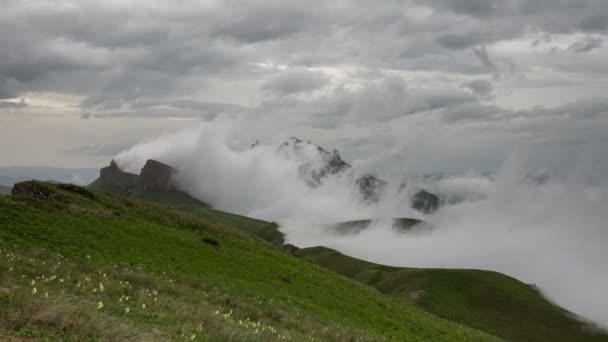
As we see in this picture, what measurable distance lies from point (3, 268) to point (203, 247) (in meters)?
27.3

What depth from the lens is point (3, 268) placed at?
23.1 meters

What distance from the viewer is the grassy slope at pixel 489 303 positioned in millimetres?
102875

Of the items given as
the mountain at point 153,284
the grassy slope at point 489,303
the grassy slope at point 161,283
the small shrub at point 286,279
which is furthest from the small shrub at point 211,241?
the grassy slope at point 489,303

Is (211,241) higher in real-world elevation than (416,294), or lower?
higher

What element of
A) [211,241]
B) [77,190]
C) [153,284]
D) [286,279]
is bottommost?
[153,284]

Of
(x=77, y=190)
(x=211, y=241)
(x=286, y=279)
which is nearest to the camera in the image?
(x=286, y=279)

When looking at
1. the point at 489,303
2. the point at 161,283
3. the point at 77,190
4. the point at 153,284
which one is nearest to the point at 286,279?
the point at 161,283

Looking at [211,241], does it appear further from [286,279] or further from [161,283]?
A: [161,283]

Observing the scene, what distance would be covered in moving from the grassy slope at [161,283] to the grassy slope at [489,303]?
59.7 metres

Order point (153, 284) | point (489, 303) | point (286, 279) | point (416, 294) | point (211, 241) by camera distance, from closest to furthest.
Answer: point (153, 284)
point (286, 279)
point (211, 241)
point (489, 303)
point (416, 294)

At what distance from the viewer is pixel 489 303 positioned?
113312 millimetres

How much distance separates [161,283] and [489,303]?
100697 mm

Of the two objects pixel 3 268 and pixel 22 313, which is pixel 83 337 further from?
pixel 3 268

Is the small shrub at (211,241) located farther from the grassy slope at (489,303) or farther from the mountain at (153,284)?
the grassy slope at (489,303)
